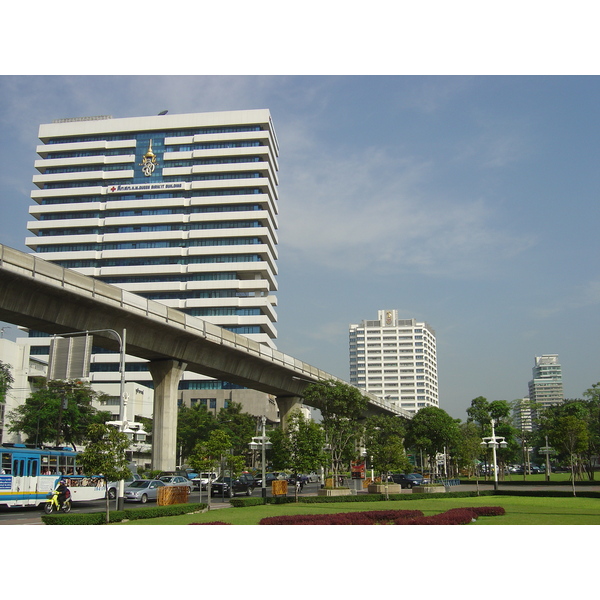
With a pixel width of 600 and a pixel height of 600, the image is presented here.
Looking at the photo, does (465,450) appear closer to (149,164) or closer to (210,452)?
(210,452)

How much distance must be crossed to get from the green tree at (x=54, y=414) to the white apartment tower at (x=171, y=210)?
39.6 meters

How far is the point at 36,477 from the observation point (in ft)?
111

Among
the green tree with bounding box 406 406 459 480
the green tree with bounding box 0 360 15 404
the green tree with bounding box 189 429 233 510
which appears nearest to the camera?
the green tree with bounding box 189 429 233 510

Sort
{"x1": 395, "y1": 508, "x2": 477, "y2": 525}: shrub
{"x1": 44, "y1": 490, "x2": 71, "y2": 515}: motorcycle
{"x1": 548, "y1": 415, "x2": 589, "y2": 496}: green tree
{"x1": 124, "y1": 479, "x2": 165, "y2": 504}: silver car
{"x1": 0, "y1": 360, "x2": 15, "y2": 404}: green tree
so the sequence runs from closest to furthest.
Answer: {"x1": 395, "y1": 508, "x2": 477, "y2": 525}: shrub, {"x1": 44, "y1": 490, "x2": 71, "y2": 515}: motorcycle, {"x1": 124, "y1": 479, "x2": 165, "y2": 504}: silver car, {"x1": 548, "y1": 415, "x2": 589, "y2": 496}: green tree, {"x1": 0, "y1": 360, "x2": 15, "y2": 404}: green tree

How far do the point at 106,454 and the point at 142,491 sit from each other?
16.9m

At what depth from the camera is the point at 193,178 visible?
403 feet

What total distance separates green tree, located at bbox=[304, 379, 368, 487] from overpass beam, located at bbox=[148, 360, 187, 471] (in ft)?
36.7

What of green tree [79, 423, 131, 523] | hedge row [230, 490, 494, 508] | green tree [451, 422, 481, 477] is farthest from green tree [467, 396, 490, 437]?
green tree [79, 423, 131, 523]

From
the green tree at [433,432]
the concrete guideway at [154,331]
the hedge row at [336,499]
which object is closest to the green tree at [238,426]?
the concrete guideway at [154,331]

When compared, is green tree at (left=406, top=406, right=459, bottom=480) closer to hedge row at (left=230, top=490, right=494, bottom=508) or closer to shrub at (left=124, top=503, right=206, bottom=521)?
hedge row at (left=230, top=490, right=494, bottom=508)

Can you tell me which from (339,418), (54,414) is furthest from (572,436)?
(54,414)

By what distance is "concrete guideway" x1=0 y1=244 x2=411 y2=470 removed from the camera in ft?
115

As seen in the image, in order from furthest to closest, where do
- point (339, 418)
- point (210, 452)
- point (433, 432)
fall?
point (433, 432) → point (339, 418) → point (210, 452)

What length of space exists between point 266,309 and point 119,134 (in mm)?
48319
